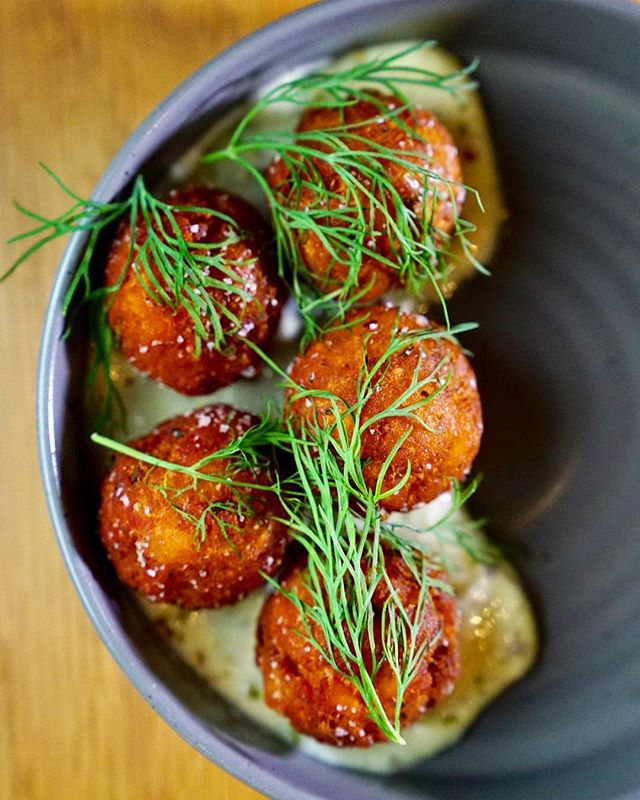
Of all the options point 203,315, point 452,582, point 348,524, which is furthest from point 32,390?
point 452,582

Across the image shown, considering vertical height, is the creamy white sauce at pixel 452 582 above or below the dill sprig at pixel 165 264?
below

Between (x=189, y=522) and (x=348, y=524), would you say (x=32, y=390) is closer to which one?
(x=189, y=522)

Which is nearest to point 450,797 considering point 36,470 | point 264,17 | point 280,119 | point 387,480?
point 387,480

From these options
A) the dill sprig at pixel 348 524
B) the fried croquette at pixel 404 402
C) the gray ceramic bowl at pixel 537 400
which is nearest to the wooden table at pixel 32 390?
the gray ceramic bowl at pixel 537 400

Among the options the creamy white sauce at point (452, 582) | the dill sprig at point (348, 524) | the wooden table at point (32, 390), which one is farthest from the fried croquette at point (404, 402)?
the wooden table at point (32, 390)

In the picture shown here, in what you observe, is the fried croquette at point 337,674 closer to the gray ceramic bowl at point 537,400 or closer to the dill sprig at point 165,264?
the gray ceramic bowl at point 537,400

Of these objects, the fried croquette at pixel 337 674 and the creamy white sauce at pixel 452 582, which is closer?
the fried croquette at pixel 337 674
